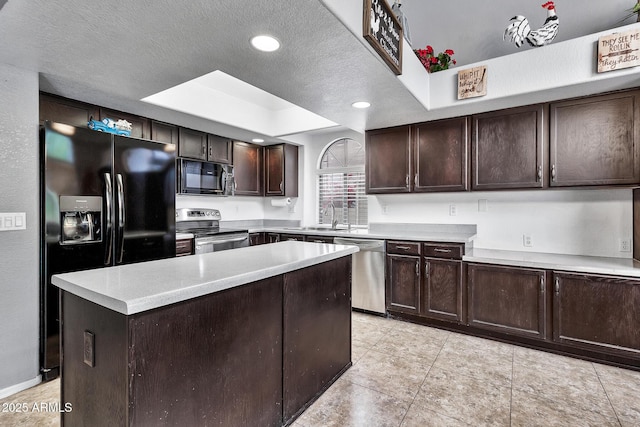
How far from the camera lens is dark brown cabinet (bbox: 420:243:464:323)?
3.13 meters

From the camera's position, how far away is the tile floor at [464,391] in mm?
1857

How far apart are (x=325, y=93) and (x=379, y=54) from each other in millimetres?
706

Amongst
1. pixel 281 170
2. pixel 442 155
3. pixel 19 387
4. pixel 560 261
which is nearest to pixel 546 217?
pixel 560 261

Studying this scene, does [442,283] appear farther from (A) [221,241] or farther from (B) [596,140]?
(A) [221,241]

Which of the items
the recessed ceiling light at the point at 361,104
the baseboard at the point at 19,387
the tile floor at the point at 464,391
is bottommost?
the tile floor at the point at 464,391

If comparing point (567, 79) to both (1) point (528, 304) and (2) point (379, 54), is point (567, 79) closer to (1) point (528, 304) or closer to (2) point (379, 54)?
(2) point (379, 54)

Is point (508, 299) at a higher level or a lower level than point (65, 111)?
lower

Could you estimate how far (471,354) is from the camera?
270 centimetres

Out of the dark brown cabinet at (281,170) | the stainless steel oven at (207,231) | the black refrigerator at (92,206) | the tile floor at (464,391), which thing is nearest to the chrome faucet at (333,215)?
the dark brown cabinet at (281,170)

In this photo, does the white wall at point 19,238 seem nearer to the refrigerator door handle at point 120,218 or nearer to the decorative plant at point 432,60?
the refrigerator door handle at point 120,218

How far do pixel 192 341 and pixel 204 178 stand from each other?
3126 millimetres

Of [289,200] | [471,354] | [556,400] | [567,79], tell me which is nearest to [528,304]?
[471,354]

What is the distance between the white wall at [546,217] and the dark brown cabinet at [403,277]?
2.25ft

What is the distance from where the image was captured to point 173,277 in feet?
4.45
